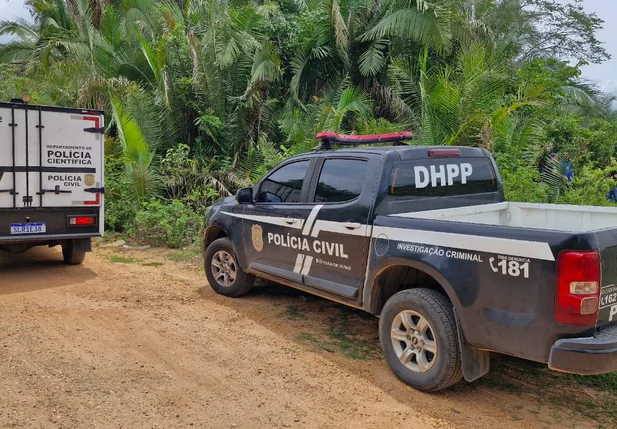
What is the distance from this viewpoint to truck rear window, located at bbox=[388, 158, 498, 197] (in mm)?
5000

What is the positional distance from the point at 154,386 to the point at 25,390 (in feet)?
3.07

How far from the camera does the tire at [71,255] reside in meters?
8.64

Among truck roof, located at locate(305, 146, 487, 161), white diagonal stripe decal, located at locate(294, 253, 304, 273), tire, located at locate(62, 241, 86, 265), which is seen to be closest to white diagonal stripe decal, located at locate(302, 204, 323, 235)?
white diagonal stripe decal, located at locate(294, 253, 304, 273)

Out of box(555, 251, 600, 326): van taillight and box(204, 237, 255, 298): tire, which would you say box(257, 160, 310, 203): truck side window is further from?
box(555, 251, 600, 326): van taillight

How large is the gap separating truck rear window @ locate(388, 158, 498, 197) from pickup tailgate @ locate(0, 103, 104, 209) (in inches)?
197

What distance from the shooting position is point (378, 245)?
15.5ft

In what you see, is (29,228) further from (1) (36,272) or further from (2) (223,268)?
(2) (223,268)

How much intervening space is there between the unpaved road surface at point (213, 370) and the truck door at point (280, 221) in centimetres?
62

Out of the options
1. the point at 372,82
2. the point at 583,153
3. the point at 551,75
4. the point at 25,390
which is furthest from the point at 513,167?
the point at 25,390

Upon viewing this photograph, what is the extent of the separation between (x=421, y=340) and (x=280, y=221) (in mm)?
2134

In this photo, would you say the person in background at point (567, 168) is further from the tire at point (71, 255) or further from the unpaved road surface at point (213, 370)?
the tire at point (71, 255)

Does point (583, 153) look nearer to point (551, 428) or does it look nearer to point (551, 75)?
point (551, 75)

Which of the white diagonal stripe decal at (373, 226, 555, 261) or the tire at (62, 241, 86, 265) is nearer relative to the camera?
the white diagonal stripe decal at (373, 226, 555, 261)

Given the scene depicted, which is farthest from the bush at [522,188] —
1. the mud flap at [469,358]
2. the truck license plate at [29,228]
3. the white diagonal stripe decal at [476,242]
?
the truck license plate at [29,228]
